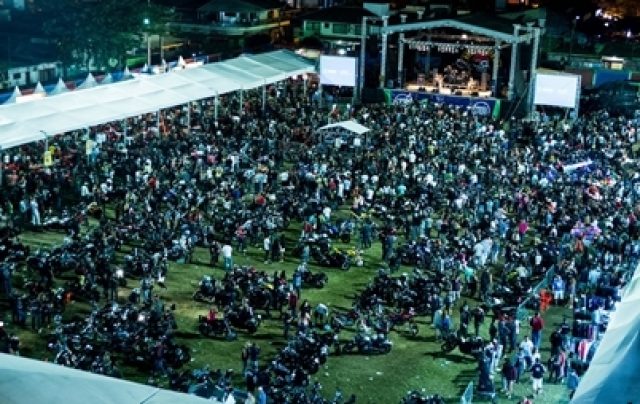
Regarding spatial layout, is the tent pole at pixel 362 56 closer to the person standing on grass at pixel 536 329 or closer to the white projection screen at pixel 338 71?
the white projection screen at pixel 338 71

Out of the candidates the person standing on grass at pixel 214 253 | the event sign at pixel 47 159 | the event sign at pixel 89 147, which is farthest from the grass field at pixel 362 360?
the event sign at pixel 89 147

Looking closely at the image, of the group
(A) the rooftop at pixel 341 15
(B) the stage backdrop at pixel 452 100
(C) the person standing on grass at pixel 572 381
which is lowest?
(C) the person standing on grass at pixel 572 381

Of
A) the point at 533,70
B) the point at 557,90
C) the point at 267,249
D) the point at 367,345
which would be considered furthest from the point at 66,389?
the point at 533,70

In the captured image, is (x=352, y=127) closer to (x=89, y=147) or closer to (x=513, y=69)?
(x=89, y=147)

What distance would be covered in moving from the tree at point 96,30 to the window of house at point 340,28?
17823 mm

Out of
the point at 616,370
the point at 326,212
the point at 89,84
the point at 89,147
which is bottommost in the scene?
the point at 326,212

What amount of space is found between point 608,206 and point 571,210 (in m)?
1.61

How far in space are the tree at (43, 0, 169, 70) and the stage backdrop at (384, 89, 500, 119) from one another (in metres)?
17.3

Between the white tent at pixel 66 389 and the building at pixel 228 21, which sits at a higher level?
the white tent at pixel 66 389

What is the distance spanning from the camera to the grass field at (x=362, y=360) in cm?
2102

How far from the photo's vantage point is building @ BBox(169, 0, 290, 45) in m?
74.8

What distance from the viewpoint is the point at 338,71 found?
185 feet

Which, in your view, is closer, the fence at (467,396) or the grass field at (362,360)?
the fence at (467,396)

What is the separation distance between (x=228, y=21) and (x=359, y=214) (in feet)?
149
